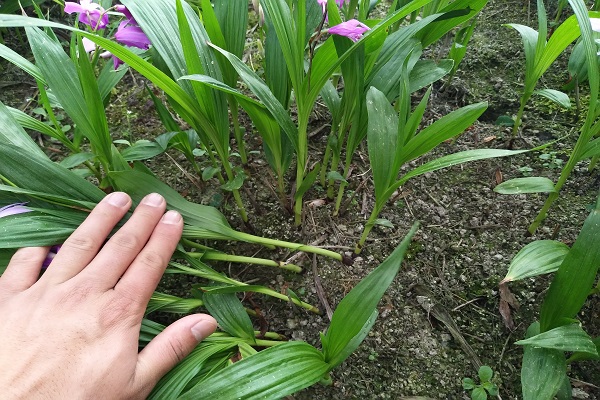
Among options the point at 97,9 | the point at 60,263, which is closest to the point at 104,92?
the point at 97,9

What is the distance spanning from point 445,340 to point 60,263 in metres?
0.75

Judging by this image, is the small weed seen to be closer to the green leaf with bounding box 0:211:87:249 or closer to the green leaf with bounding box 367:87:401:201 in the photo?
the green leaf with bounding box 367:87:401:201

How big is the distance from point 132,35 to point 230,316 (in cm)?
58

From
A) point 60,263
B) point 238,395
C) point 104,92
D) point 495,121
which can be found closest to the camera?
point 238,395

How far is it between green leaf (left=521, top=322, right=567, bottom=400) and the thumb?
0.52 m

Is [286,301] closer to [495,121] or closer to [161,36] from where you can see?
[161,36]

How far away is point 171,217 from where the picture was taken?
0.75 metres

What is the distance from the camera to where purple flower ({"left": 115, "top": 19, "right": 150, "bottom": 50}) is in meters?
0.78

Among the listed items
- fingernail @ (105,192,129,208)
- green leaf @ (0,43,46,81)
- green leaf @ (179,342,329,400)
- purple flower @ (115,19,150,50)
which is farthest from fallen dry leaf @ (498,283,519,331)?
green leaf @ (0,43,46,81)

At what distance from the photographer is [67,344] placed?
0.62 metres

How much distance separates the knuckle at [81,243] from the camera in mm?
690

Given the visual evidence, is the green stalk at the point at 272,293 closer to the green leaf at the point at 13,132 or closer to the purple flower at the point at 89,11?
the green leaf at the point at 13,132

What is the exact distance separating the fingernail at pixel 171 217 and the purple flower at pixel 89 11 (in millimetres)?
375

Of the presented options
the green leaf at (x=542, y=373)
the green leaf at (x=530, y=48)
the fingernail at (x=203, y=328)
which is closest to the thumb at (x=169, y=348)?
the fingernail at (x=203, y=328)
